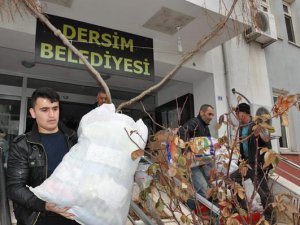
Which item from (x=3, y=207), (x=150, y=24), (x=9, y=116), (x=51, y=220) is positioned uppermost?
(x=150, y=24)

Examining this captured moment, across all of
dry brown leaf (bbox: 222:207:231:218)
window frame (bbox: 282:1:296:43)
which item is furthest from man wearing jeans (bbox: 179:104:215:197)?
window frame (bbox: 282:1:296:43)

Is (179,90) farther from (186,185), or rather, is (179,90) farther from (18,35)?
(186,185)

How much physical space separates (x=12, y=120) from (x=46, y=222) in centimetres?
530

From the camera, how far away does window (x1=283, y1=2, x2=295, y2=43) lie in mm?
8750

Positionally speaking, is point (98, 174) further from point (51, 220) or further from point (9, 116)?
point (9, 116)

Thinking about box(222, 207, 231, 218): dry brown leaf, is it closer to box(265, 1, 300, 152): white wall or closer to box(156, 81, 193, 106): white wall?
box(156, 81, 193, 106): white wall

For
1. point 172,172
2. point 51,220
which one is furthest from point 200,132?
point 51,220

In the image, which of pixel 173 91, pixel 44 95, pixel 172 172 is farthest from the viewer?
pixel 173 91

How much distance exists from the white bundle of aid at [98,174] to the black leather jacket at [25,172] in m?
0.17

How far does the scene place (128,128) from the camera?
1933 millimetres

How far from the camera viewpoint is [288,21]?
29.3ft

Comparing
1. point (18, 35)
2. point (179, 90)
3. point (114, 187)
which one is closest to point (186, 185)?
Answer: point (114, 187)

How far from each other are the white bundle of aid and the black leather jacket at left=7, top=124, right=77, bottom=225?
6.9 inches

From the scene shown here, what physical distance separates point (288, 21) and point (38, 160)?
9034 millimetres
